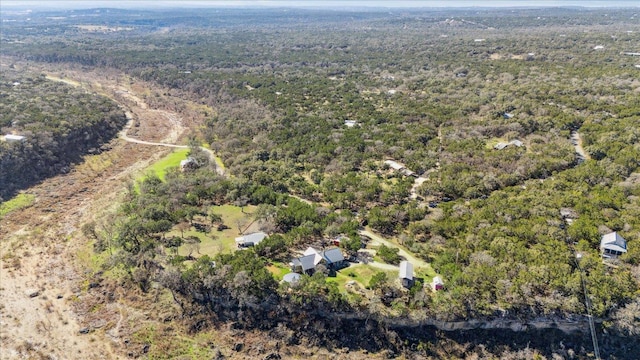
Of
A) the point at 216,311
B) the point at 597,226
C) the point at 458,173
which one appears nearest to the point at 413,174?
the point at 458,173

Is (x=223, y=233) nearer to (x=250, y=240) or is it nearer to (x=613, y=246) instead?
(x=250, y=240)

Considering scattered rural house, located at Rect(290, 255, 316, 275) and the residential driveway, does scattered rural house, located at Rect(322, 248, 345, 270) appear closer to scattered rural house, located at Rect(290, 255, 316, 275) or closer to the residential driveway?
scattered rural house, located at Rect(290, 255, 316, 275)

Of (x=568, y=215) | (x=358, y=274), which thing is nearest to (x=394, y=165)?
(x=568, y=215)

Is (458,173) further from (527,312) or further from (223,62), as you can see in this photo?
(223,62)

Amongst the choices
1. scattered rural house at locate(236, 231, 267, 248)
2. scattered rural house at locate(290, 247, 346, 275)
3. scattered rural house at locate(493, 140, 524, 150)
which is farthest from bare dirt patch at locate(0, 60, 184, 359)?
scattered rural house at locate(493, 140, 524, 150)

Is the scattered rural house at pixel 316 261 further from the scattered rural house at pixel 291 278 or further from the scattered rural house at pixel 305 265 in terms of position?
the scattered rural house at pixel 291 278
